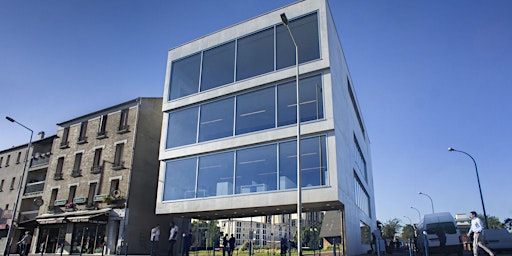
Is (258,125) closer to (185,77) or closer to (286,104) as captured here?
(286,104)

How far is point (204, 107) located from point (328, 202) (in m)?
10.3

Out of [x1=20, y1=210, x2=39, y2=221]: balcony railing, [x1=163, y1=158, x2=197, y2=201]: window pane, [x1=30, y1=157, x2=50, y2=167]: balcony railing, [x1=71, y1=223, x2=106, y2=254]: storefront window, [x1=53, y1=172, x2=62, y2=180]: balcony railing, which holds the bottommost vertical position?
[x1=71, y1=223, x2=106, y2=254]: storefront window

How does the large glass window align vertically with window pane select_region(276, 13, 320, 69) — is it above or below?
below

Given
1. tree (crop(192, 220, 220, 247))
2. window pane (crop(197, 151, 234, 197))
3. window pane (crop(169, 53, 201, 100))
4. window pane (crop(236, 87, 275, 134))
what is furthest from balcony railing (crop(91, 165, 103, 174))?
window pane (crop(236, 87, 275, 134))

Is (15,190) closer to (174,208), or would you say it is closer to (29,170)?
(29,170)

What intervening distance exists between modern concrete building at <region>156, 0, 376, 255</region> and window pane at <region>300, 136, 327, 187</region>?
5 cm

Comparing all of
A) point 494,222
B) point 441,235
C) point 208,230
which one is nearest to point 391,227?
point 494,222

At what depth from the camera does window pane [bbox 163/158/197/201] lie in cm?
2218

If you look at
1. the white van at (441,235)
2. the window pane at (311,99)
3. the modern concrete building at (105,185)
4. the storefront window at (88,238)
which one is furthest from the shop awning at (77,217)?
the white van at (441,235)

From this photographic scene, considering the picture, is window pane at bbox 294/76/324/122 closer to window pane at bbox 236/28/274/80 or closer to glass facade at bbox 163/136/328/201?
glass facade at bbox 163/136/328/201

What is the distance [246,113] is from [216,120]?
2304 millimetres

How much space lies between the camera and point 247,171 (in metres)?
20.3

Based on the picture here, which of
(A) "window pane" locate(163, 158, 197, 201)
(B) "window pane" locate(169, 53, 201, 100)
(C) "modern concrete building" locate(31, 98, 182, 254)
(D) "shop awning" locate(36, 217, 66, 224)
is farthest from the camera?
(D) "shop awning" locate(36, 217, 66, 224)

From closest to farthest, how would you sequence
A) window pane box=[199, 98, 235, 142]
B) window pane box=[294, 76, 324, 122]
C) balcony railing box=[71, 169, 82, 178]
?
window pane box=[294, 76, 324, 122]
window pane box=[199, 98, 235, 142]
balcony railing box=[71, 169, 82, 178]
